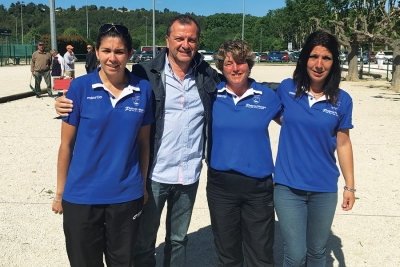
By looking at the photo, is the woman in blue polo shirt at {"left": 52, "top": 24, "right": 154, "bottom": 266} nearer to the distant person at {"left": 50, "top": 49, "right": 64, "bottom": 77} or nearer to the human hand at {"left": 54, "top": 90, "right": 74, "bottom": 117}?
the human hand at {"left": 54, "top": 90, "right": 74, "bottom": 117}

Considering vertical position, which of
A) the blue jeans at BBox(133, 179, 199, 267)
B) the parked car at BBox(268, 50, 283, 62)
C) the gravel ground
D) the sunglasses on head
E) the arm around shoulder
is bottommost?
the gravel ground

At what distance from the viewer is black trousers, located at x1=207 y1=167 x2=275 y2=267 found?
10.2 ft

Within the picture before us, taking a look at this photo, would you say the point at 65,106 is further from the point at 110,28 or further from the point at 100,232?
the point at 100,232

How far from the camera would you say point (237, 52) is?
10.1 feet

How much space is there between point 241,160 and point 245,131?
208mm

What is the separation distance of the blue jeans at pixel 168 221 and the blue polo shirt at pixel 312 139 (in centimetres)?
77

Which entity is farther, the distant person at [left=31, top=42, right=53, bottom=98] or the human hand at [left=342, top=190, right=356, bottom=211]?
the distant person at [left=31, top=42, right=53, bottom=98]

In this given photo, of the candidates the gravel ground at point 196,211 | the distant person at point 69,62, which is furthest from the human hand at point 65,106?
the distant person at point 69,62

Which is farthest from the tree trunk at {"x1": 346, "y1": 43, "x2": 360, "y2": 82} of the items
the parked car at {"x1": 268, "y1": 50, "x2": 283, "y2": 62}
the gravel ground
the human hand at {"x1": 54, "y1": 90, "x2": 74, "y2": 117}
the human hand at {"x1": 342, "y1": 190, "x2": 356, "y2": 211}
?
the parked car at {"x1": 268, "y1": 50, "x2": 283, "y2": 62}

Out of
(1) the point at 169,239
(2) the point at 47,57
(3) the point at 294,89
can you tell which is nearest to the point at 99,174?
(1) the point at 169,239

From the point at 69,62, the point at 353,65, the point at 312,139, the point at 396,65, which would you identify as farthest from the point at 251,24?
the point at 312,139

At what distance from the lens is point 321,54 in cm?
293

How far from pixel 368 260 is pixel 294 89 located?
6.77 ft

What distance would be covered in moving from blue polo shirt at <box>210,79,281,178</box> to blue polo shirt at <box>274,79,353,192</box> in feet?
0.52
